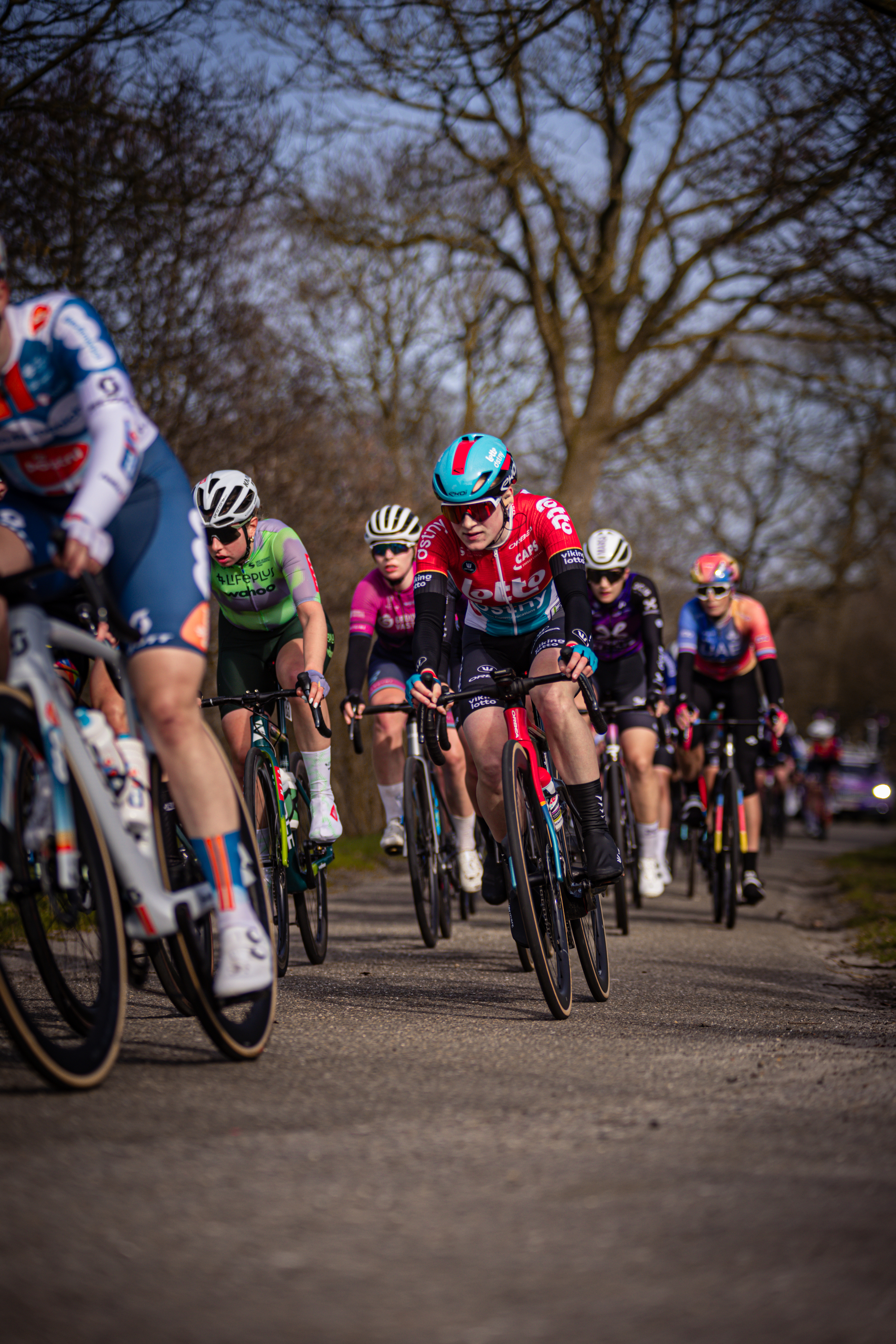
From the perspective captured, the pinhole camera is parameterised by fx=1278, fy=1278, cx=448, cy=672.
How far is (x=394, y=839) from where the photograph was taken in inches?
320

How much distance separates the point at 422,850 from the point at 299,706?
1671 millimetres

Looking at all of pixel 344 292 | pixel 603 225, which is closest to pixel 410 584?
pixel 603 225

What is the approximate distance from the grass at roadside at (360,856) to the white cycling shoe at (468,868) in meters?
3.68

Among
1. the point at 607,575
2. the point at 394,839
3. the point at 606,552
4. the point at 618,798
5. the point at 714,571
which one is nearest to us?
the point at 394,839

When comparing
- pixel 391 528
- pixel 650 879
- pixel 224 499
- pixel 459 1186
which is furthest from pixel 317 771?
pixel 459 1186

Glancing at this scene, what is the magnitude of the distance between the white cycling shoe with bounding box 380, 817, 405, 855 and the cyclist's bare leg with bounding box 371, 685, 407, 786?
374mm

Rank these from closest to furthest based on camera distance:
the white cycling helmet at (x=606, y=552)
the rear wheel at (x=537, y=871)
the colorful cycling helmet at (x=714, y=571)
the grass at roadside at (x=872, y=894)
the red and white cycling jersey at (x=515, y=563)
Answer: the rear wheel at (x=537, y=871) < the red and white cycling jersey at (x=515, y=563) < the grass at roadside at (x=872, y=894) < the white cycling helmet at (x=606, y=552) < the colorful cycling helmet at (x=714, y=571)

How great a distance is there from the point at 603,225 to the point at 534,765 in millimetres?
16147

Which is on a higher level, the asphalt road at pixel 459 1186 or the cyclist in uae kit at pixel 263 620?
the cyclist in uae kit at pixel 263 620

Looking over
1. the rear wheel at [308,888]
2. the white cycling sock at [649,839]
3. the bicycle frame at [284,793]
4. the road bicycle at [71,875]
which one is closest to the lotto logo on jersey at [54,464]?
the road bicycle at [71,875]

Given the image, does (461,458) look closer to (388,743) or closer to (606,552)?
(388,743)

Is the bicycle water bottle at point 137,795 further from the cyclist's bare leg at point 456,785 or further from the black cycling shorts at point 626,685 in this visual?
Result: the black cycling shorts at point 626,685

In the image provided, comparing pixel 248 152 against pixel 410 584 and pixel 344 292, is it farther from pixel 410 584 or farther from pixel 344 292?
pixel 344 292

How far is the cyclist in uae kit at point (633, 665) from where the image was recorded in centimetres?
938
